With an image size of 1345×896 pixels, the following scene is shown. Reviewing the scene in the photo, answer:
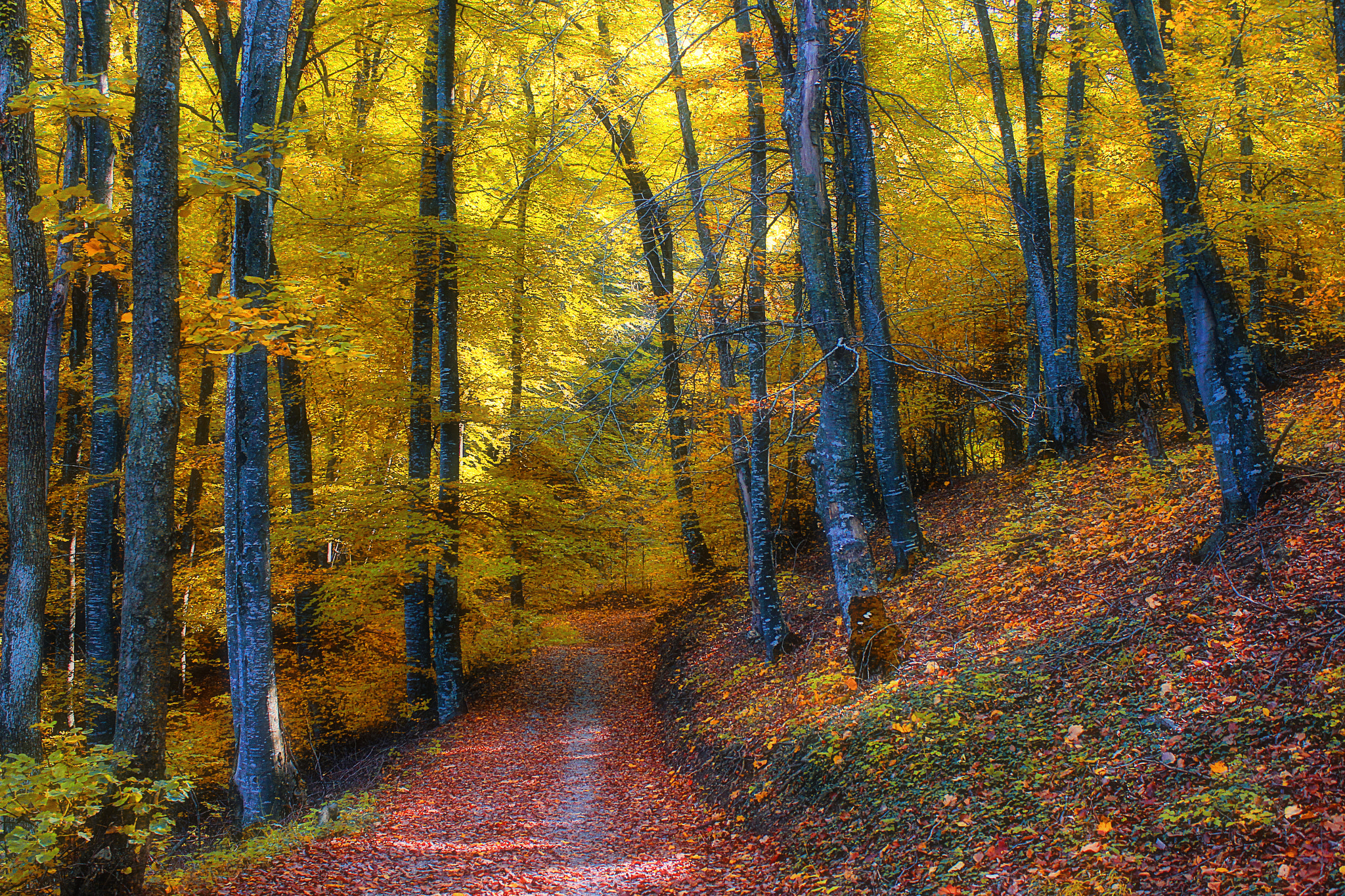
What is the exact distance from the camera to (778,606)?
10695 millimetres

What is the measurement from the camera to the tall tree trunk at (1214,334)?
20.5 feet

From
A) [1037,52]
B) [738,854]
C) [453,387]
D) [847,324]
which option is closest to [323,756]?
[453,387]

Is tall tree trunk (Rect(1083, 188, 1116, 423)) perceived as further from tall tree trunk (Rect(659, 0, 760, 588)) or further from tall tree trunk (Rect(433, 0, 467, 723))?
tall tree trunk (Rect(433, 0, 467, 723))

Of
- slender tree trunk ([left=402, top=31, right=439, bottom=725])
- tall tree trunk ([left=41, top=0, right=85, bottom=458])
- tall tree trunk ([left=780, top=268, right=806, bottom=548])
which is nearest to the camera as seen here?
tall tree trunk ([left=41, top=0, right=85, bottom=458])

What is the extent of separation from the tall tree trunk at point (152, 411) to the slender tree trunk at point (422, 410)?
20.9ft

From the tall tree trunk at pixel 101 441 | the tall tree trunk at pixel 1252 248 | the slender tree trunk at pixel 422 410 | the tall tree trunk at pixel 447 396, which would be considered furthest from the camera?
the slender tree trunk at pixel 422 410

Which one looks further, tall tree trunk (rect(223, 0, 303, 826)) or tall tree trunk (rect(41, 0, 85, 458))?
tall tree trunk (rect(41, 0, 85, 458))

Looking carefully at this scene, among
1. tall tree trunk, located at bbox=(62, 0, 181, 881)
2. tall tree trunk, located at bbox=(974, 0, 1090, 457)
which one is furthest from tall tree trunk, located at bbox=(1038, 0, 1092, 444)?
tall tree trunk, located at bbox=(62, 0, 181, 881)

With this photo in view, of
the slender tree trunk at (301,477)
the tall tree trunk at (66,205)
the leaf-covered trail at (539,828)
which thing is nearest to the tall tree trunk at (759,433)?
the leaf-covered trail at (539,828)

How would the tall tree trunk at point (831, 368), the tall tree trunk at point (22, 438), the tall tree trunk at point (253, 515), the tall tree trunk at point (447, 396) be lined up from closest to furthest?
the tall tree trunk at point (22, 438) → the tall tree trunk at point (831, 368) → the tall tree trunk at point (253, 515) → the tall tree trunk at point (447, 396)

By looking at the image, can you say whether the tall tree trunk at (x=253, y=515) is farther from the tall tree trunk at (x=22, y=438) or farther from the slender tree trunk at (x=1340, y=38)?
the slender tree trunk at (x=1340, y=38)

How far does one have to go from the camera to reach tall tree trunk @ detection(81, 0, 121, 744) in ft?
27.4

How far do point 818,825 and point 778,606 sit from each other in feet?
16.2

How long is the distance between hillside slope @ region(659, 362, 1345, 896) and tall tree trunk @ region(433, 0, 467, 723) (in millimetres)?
5098
